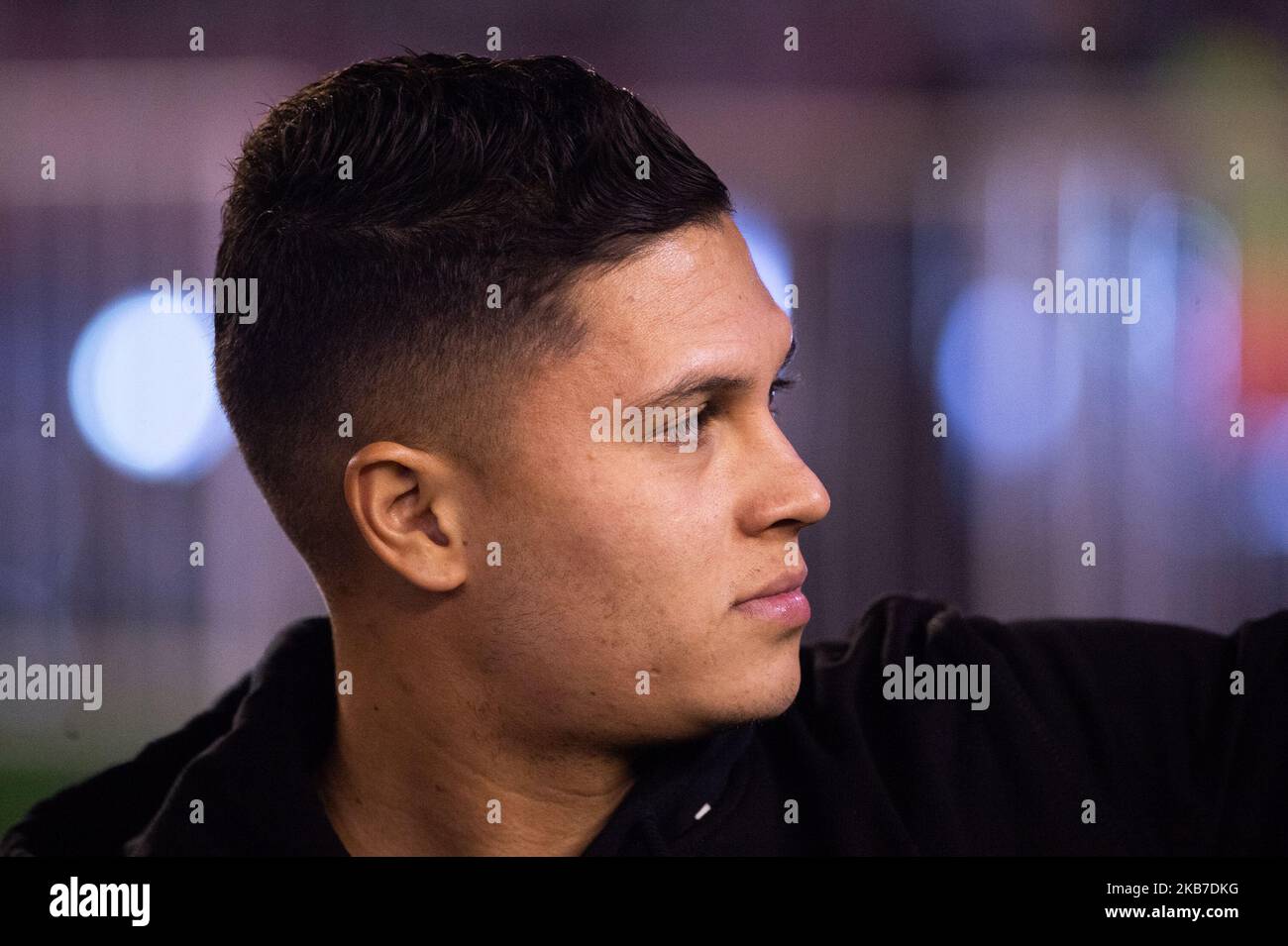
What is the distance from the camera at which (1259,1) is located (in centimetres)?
161

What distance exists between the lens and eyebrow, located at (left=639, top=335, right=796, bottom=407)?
3.94ft

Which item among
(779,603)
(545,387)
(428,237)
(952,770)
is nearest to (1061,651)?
(952,770)

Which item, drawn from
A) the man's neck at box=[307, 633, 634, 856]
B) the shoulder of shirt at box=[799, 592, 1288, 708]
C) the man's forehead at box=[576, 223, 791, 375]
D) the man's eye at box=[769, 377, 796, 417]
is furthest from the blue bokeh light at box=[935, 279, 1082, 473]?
the man's neck at box=[307, 633, 634, 856]

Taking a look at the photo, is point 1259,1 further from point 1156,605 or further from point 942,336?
point 1156,605

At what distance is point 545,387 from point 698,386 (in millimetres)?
161

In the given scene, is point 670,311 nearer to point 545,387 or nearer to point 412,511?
point 545,387

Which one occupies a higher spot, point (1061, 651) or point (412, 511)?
point (412, 511)

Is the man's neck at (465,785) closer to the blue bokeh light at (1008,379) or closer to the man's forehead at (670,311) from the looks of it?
the man's forehead at (670,311)

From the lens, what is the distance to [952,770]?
1332mm

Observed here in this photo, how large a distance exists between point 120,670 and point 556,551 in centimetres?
111

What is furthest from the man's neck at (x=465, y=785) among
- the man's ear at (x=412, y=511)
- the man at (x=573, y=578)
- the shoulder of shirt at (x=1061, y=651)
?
the shoulder of shirt at (x=1061, y=651)

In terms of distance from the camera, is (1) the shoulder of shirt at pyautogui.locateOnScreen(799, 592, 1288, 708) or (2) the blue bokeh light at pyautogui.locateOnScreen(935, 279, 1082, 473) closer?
(1) the shoulder of shirt at pyautogui.locateOnScreen(799, 592, 1288, 708)

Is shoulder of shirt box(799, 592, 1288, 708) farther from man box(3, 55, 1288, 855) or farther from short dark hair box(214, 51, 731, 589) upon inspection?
short dark hair box(214, 51, 731, 589)
